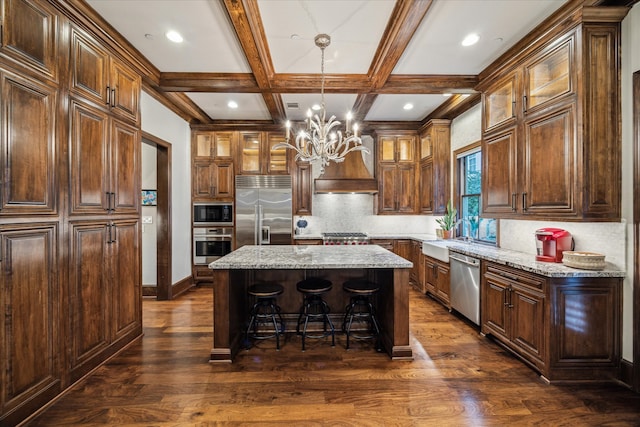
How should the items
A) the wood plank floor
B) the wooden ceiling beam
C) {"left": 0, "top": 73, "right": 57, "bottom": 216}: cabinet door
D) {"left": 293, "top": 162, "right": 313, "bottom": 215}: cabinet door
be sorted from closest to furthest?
{"left": 0, "top": 73, "right": 57, "bottom": 216}: cabinet door → the wood plank floor → the wooden ceiling beam → {"left": 293, "top": 162, "right": 313, "bottom": 215}: cabinet door

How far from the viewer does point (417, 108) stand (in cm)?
479

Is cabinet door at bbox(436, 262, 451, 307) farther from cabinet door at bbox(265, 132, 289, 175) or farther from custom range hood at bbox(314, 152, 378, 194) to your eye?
cabinet door at bbox(265, 132, 289, 175)

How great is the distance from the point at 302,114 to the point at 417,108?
1.97 metres

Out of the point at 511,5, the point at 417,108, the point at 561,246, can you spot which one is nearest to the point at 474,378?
the point at 561,246

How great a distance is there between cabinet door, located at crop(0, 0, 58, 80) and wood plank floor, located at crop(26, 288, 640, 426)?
2.42m

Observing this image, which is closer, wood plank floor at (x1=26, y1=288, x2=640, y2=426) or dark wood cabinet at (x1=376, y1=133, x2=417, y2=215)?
wood plank floor at (x1=26, y1=288, x2=640, y2=426)

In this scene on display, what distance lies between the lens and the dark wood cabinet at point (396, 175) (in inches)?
218

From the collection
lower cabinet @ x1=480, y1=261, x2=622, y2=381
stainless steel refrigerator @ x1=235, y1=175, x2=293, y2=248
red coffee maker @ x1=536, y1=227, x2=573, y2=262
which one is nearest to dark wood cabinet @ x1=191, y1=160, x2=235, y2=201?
stainless steel refrigerator @ x1=235, y1=175, x2=293, y2=248

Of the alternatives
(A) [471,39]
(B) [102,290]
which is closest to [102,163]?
(B) [102,290]

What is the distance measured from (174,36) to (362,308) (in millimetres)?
3438

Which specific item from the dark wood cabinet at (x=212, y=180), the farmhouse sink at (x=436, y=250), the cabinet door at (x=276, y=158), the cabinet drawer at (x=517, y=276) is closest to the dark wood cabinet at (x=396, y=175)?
the farmhouse sink at (x=436, y=250)

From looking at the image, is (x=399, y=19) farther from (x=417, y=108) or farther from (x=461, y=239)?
(x=461, y=239)

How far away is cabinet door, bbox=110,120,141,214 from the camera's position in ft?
9.00

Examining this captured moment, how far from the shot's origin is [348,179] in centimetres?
536
